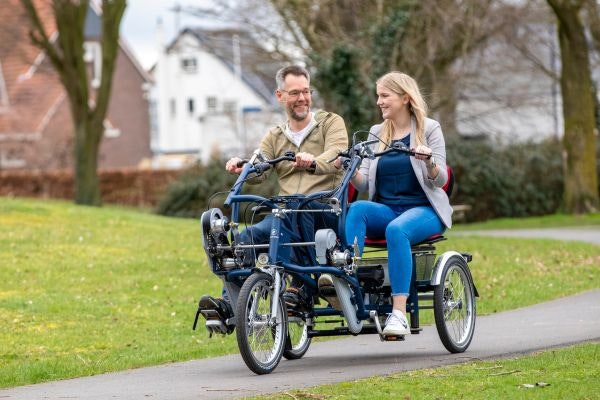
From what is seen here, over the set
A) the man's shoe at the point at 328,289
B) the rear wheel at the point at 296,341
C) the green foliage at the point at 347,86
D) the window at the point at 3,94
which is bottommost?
the rear wheel at the point at 296,341

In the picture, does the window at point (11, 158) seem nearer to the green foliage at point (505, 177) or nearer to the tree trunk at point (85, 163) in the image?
the tree trunk at point (85, 163)

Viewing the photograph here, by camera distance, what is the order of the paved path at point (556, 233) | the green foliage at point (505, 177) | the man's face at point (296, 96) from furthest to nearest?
the green foliage at point (505, 177)
the paved path at point (556, 233)
the man's face at point (296, 96)

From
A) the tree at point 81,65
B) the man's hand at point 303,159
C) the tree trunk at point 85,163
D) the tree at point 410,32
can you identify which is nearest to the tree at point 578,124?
the tree at point 410,32

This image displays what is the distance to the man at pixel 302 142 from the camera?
9.52m

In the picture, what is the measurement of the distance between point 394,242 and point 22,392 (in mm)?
2564

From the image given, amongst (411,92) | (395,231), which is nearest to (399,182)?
(395,231)

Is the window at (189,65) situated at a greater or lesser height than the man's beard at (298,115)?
greater

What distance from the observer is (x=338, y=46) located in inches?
1194

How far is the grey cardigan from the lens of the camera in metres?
9.65

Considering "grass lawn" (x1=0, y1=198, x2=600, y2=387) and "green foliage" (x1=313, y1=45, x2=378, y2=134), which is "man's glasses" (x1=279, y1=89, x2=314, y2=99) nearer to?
"grass lawn" (x1=0, y1=198, x2=600, y2=387)

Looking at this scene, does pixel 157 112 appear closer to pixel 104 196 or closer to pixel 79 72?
pixel 104 196

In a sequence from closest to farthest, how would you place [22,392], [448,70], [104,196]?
[22,392] < [448,70] < [104,196]

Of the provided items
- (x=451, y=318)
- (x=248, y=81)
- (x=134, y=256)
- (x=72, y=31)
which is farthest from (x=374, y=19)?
(x=248, y=81)

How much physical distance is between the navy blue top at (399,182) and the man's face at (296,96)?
25.1 inches
